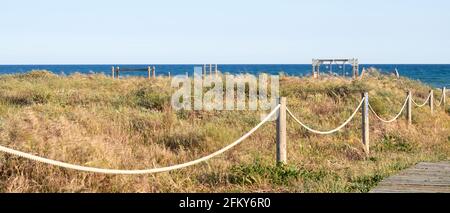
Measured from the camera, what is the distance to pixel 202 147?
980 centimetres

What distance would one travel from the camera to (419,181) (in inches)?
266

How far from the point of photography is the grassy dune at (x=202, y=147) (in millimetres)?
6535

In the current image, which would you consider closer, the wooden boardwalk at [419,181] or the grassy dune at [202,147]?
the wooden boardwalk at [419,181]

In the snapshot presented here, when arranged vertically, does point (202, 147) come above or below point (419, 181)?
below

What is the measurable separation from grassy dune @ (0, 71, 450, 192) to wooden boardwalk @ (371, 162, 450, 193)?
0.30 meters

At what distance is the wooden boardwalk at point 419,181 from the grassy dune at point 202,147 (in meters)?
0.30

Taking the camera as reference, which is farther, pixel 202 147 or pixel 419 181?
pixel 202 147

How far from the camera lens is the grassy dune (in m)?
6.54

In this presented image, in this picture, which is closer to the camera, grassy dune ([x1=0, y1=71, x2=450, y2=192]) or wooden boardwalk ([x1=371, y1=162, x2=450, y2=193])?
wooden boardwalk ([x1=371, y1=162, x2=450, y2=193])

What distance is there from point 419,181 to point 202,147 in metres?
3.96

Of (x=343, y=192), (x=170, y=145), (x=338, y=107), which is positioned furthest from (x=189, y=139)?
(x=338, y=107)

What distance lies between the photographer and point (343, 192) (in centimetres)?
646
